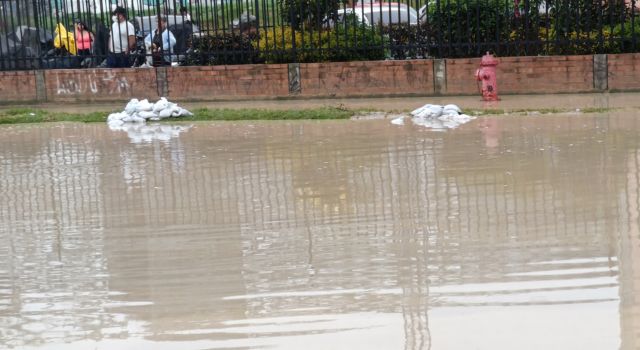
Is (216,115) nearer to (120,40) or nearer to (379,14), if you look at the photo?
(120,40)

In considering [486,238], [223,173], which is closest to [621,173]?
[486,238]

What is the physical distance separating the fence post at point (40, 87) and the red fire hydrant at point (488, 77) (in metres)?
7.32

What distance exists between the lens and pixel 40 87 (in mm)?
18297

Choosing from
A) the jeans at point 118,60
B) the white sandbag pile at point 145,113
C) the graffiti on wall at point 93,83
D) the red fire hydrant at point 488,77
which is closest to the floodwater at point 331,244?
the white sandbag pile at point 145,113

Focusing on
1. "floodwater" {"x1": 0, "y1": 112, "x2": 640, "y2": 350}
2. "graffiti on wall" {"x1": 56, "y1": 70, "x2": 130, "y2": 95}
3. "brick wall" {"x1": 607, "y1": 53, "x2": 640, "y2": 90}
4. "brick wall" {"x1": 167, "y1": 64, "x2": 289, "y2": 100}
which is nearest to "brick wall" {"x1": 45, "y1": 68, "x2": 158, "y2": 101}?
"graffiti on wall" {"x1": 56, "y1": 70, "x2": 130, "y2": 95}

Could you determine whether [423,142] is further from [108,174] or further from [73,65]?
[73,65]

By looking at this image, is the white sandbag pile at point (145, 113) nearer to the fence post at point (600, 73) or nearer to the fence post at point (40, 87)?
the fence post at point (40, 87)

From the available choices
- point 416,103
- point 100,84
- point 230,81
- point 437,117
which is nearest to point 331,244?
point 437,117

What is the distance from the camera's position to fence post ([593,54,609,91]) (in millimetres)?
16359

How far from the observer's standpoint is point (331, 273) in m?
6.32

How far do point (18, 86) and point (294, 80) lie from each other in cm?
475

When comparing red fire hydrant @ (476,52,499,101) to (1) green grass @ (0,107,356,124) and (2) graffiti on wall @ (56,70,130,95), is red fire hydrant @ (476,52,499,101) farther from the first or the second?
(2) graffiti on wall @ (56,70,130,95)

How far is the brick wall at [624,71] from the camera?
1625 centimetres

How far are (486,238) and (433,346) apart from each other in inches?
83.9
